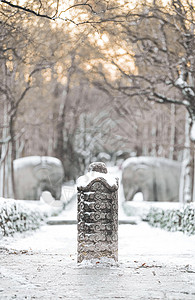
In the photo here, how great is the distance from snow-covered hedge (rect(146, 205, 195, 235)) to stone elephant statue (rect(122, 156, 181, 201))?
6610mm

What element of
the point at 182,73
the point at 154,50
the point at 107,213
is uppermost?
the point at 154,50

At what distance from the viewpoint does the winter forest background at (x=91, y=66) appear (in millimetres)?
12117

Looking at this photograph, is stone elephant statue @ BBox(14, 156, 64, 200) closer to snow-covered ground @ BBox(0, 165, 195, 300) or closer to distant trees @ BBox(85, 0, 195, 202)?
distant trees @ BBox(85, 0, 195, 202)

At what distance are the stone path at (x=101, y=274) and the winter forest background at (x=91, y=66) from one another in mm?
4771

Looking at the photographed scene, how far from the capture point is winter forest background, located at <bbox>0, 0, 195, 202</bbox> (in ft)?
39.8

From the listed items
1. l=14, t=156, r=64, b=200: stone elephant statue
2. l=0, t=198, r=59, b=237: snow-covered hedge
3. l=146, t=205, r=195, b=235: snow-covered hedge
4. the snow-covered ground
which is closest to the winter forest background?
l=14, t=156, r=64, b=200: stone elephant statue

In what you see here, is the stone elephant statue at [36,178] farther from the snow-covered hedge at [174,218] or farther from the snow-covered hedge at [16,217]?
the snow-covered hedge at [174,218]

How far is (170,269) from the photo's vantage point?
24.1ft

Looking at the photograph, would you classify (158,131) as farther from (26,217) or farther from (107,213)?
(107,213)

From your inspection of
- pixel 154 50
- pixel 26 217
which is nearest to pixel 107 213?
pixel 26 217

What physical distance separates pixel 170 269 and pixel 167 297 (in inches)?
78.3

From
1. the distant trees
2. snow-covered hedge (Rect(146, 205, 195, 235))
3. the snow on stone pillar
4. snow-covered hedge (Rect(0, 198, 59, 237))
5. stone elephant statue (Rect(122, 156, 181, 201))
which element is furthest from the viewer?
stone elephant statue (Rect(122, 156, 181, 201))

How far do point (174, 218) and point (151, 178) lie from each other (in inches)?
404

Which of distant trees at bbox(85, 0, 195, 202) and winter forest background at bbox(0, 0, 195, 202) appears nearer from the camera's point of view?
winter forest background at bbox(0, 0, 195, 202)
